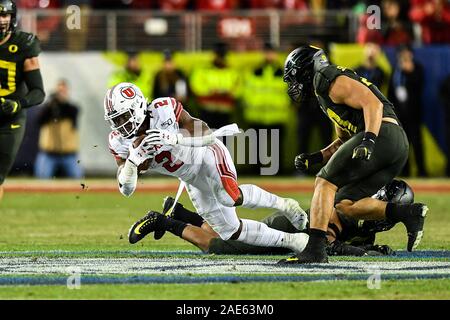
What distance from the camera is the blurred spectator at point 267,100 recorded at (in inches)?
620

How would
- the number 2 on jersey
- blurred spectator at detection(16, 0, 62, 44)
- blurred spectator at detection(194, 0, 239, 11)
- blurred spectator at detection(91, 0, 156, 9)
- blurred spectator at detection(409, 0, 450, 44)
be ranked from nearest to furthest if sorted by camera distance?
the number 2 on jersey, blurred spectator at detection(16, 0, 62, 44), blurred spectator at detection(409, 0, 450, 44), blurred spectator at detection(194, 0, 239, 11), blurred spectator at detection(91, 0, 156, 9)

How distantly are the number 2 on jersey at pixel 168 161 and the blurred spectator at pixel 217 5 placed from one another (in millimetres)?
9731

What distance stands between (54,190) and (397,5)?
5.71 meters

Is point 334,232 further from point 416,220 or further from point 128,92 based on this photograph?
point 128,92

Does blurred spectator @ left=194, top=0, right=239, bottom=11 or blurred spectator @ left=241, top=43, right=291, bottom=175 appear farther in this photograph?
blurred spectator @ left=194, top=0, right=239, bottom=11

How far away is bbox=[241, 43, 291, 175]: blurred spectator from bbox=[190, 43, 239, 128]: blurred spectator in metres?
0.23

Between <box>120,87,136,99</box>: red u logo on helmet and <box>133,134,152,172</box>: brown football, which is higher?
<box>120,87,136,99</box>: red u logo on helmet

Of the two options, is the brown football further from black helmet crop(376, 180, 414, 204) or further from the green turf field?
black helmet crop(376, 180, 414, 204)

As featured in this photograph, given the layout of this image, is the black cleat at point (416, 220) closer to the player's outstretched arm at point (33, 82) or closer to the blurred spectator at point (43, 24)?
the player's outstretched arm at point (33, 82)

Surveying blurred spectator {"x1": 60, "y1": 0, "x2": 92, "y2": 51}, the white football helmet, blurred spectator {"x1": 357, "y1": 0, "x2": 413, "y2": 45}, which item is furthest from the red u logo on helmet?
blurred spectator {"x1": 357, "y1": 0, "x2": 413, "y2": 45}

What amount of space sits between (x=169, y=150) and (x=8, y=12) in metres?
2.79

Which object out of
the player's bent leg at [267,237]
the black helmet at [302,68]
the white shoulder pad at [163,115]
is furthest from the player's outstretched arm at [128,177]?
the black helmet at [302,68]

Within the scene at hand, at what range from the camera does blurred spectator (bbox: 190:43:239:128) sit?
1584 centimetres

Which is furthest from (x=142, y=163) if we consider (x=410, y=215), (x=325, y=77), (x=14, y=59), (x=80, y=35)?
(x=80, y=35)
